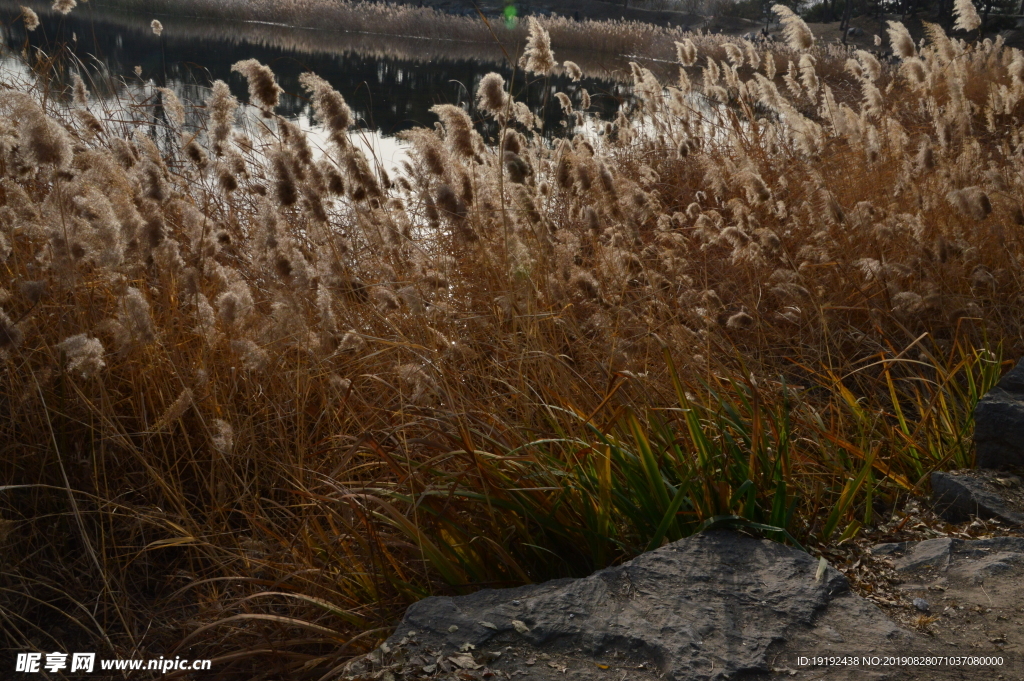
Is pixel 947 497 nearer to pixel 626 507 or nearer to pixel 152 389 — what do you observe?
pixel 626 507

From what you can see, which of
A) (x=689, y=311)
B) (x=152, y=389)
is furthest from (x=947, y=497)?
(x=152, y=389)

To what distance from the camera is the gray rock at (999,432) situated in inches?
79.7

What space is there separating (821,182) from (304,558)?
8.46 ft

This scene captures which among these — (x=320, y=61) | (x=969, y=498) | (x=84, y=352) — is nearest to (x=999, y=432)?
(x=969, y=498)

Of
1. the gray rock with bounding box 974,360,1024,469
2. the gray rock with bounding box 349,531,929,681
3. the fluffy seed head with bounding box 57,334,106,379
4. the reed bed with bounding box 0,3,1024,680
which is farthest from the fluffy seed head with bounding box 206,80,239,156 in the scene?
the gray rock with bounding box 974,360,1024,469

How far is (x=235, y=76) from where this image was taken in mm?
11648

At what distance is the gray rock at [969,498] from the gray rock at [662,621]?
22.0 inches

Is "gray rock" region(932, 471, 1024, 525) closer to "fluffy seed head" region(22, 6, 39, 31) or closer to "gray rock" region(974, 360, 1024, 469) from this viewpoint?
"gray rock" region(974, 360, 1024, 469)

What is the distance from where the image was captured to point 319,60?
1557cm

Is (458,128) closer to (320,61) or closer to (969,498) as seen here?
(969,498)

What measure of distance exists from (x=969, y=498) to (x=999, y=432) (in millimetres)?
245

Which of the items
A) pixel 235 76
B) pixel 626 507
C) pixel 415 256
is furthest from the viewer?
pixel 235 76

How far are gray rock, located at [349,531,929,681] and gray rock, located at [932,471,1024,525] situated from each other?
1.83 feet

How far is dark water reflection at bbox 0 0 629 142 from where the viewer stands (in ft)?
33.2
